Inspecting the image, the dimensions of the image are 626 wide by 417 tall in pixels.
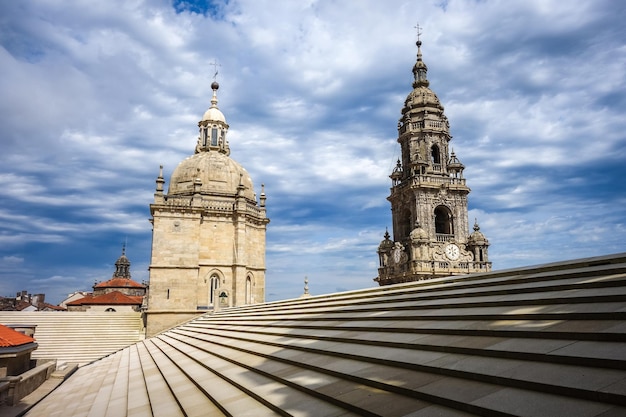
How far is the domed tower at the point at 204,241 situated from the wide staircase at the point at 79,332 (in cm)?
266

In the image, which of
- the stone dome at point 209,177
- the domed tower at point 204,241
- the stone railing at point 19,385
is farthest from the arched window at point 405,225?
the stone railing at point 19,385

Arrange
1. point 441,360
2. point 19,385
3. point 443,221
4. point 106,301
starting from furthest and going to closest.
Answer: point 106,301
point 443,221
point 19,385
point 441,360

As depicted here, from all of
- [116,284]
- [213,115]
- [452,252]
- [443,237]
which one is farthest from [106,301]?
[452,252]

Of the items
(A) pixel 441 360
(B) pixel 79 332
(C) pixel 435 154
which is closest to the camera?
(A) pixel 441 360

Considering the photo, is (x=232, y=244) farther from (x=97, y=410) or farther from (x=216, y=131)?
(x=97, y=410)

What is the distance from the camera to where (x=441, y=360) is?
178 inches

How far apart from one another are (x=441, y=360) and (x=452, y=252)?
31.5m

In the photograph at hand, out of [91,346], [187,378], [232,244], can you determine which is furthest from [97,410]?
[232,244]

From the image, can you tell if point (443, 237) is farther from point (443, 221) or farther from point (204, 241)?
point (204, 241)

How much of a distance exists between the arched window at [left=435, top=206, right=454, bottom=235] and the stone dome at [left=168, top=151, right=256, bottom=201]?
17.6 metres

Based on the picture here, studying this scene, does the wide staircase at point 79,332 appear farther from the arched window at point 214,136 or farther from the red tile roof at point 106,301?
the arched window at point 214,136

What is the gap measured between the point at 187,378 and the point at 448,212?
3183 cm

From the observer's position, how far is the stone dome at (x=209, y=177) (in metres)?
36.2

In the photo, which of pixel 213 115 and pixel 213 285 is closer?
pixel 213 285
